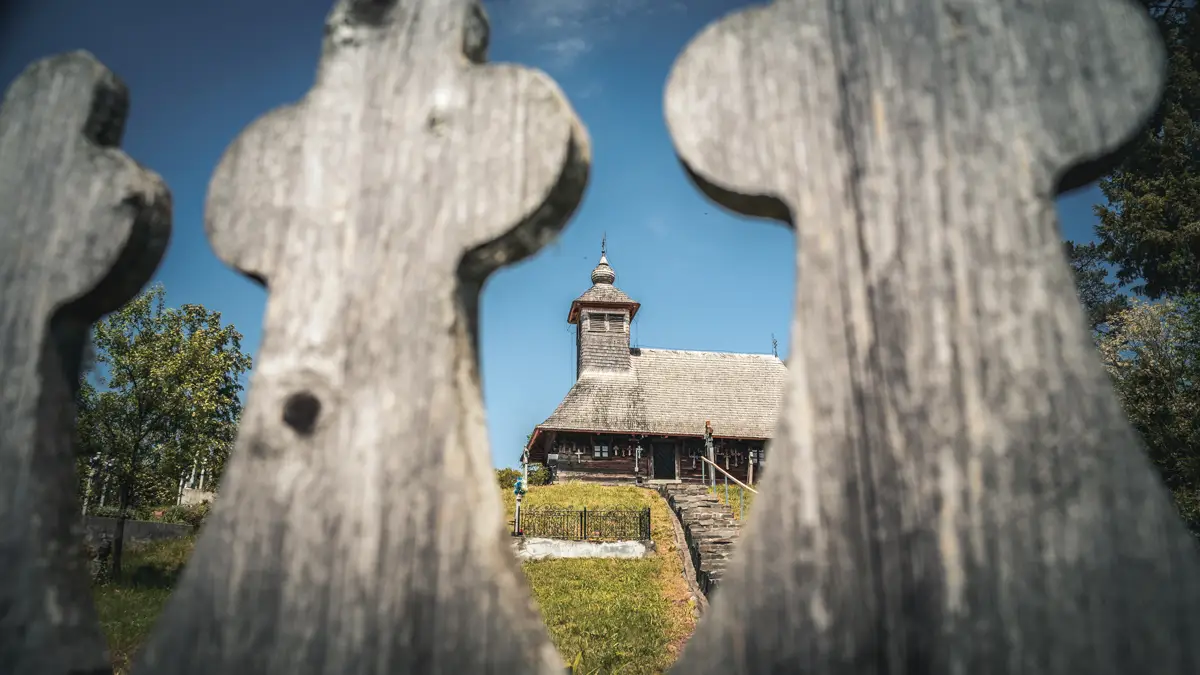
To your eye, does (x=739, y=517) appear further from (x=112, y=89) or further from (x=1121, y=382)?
(x=112, y=89)

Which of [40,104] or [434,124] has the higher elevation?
[40,104]

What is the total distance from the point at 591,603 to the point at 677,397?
1997cm

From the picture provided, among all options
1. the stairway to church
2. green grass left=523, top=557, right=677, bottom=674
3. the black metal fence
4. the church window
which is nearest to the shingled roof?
the church window

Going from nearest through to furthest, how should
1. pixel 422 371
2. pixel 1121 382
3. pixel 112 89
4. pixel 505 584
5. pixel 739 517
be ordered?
pixel 505 584
pixel 422 371
pixel 112 89
pixel 1121 382
pixel 739 517

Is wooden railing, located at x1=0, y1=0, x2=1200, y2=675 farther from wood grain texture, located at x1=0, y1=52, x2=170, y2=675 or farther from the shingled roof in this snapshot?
the shingled roof

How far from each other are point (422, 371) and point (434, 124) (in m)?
0.37

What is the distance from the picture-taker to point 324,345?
956 mm

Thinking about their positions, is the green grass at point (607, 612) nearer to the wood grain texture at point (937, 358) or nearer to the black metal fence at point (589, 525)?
the black metal fence at point (589, 525)

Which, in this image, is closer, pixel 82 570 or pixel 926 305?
pixel 926 305

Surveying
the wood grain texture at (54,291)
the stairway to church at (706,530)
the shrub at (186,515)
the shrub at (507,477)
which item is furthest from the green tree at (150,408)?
the wood grain texture at (54,291)

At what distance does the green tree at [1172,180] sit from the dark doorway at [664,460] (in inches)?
688

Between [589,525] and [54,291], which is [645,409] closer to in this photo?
[589,525]

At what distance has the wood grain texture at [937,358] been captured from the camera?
0.71 meters

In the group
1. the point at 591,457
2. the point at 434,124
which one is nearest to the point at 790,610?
the point at 434,124
